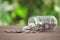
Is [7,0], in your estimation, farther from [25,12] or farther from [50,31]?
[50,31]

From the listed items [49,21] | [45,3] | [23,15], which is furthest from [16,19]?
[49,21]

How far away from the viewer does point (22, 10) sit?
230cm

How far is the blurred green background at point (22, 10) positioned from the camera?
2.27 meters

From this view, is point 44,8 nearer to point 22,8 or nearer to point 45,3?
point 45,3

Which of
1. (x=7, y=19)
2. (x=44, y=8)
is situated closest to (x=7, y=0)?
(x=7, y=19)

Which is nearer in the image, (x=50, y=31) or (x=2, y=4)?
(x=50, y=31)

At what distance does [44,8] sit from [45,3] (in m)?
0.06

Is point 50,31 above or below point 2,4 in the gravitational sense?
below

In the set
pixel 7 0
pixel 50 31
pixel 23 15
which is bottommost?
pixel 50 31

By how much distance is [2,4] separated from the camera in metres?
2.31

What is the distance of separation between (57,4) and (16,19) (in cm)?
51

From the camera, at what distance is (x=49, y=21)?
4.38 ft

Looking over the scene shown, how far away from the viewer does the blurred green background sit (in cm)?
227

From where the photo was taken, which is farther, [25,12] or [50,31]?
[25,12]
